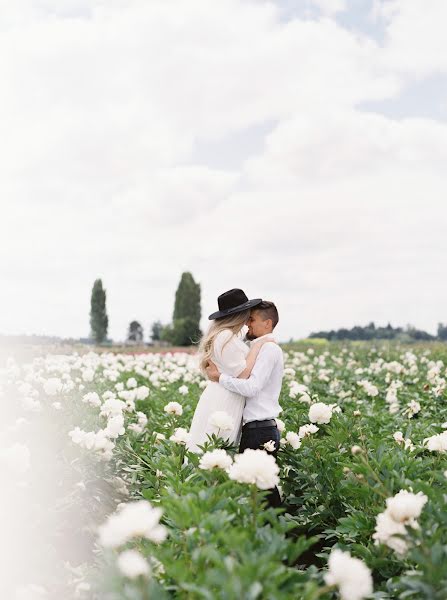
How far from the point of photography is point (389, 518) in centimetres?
233

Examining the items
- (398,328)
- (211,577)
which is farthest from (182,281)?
(211,577)

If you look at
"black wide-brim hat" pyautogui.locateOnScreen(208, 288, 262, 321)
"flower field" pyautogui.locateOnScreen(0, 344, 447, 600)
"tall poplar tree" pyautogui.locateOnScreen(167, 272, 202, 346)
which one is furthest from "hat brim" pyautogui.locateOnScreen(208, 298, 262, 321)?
"tall poplar tree" pyautogui.locateOnScreen(167, 272, 202, 346)

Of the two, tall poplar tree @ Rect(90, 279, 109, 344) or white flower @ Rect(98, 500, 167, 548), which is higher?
tall poplar tree @ Rect(90, 279, 109, 344)

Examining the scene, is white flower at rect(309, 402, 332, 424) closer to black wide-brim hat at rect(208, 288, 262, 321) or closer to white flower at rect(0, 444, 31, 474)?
black wide-brim hat at rect(208, 288, 262, 321)

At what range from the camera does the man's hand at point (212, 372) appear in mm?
4512

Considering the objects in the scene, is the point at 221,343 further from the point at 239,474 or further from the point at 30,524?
the point at 239,474

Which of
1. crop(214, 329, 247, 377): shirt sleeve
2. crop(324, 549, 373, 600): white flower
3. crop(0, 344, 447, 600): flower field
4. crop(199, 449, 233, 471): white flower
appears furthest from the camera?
crop(214, 329, 247, 377): shirt sleeve

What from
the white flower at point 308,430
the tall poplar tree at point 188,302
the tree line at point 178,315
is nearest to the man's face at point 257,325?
the white flower at point 308,430

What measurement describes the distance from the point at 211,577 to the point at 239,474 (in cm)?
52

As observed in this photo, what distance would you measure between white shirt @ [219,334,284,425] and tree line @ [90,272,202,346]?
25.3 m

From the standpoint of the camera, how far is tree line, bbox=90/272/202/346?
123 feet

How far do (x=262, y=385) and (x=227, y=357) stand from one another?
32 cm

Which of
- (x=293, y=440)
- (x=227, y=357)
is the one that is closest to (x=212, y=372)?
(x=227, y=357)

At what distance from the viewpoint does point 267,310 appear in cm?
466
